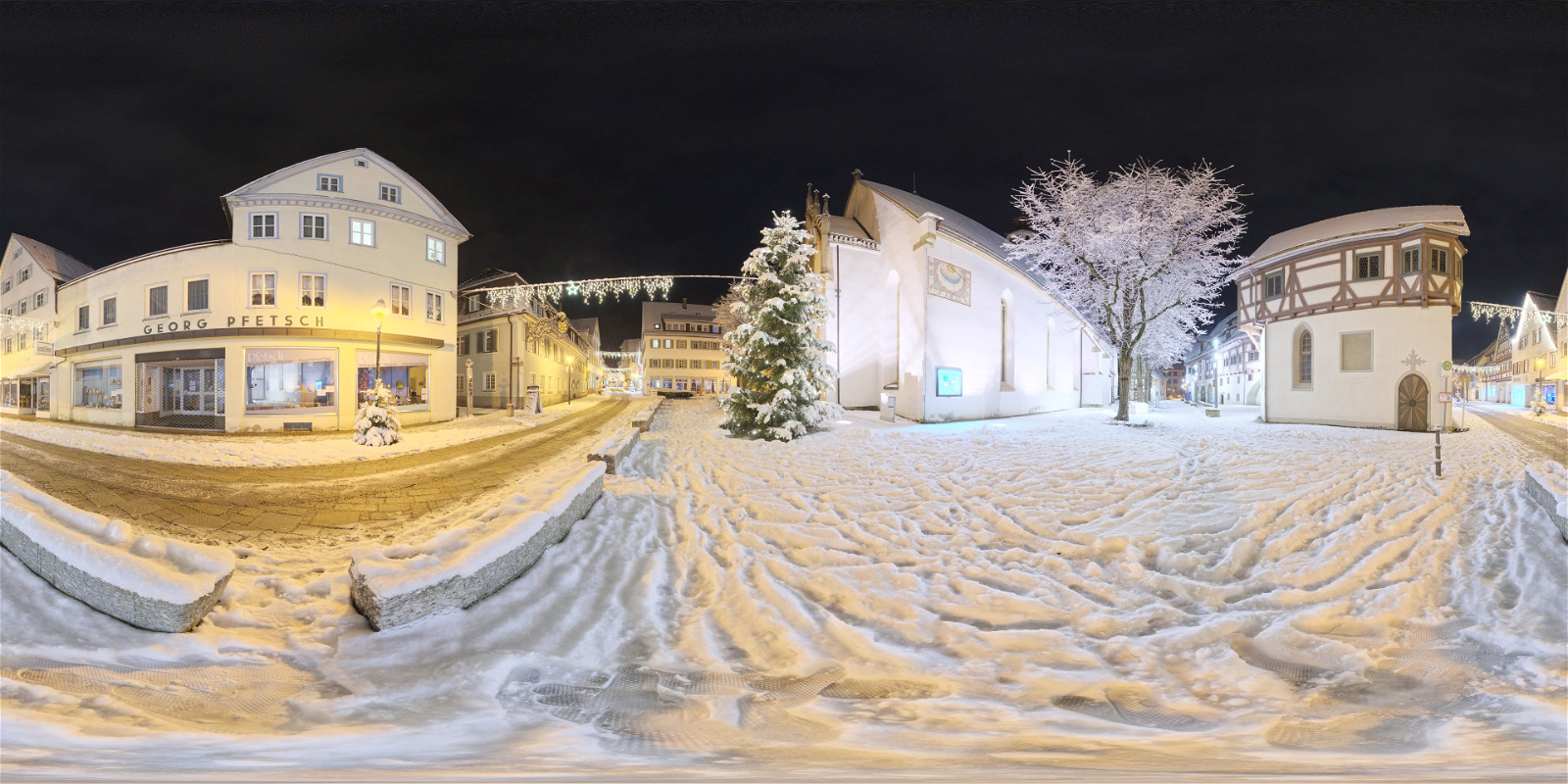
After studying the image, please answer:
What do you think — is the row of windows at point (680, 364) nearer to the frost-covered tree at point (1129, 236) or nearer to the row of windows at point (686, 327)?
the row of windows at point (686, 327)

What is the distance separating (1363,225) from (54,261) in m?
39.1

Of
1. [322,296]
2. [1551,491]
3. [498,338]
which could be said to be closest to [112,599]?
[1551,491]

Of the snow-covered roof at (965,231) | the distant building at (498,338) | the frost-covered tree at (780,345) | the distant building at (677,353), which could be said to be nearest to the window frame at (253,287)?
the distant building at (498,338)

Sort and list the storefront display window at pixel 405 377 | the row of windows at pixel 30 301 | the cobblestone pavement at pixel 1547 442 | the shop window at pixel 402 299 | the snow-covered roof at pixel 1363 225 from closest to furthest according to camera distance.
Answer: the cobblestone pavement at pixel 1547 442 → the row of windows at pixel 30 301 → the snow-covered roof at pixel 1363 225 → the shop window at pixel 402 299 → the storefront display window at pixel 405 377

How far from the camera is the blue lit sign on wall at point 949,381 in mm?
20875

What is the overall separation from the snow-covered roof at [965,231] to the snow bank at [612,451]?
47.2ft

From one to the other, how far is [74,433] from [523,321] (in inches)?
842

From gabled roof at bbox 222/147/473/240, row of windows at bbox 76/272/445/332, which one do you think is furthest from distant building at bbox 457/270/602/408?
row of windows at bbox 76/272/445/332

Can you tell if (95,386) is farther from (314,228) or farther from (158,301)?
(314,228)

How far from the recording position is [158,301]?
1616cm

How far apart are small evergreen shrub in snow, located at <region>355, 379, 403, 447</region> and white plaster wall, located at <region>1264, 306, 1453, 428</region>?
98.7 ft

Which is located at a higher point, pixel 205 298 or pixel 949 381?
pixel 205 298

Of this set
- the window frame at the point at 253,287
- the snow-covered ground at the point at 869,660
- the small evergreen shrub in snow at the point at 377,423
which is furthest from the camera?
the window frame at the point at 253,287

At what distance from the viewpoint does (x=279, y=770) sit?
2.47 metres
